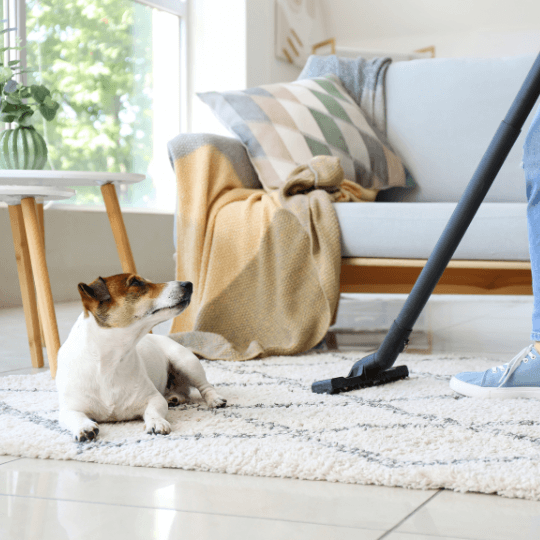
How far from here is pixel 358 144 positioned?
2393mm

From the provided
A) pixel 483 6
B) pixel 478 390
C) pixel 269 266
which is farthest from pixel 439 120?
pixel 483 6

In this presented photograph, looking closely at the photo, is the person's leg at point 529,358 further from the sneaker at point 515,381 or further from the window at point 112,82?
the window at point 112,82

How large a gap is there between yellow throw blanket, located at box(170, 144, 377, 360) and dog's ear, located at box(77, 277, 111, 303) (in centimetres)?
72

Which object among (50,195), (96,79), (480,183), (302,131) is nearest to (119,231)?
(50,195)

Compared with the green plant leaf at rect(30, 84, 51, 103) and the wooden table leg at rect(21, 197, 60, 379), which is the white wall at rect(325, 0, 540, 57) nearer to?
the green plant leaf at rect(30, 84, 51, 103)

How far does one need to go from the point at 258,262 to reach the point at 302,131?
55 cm

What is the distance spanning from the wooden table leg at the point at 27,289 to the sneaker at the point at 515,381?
108 cm

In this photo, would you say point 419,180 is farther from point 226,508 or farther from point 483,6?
point 483,6

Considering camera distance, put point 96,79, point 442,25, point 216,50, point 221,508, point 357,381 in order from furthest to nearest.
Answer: point 442,25 → point 216,50 → point 96,79 → point 357,381 → point 221,508

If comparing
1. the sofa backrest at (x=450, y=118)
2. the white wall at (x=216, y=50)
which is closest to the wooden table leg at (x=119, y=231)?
the sofa backrest at (x=450, y=118)

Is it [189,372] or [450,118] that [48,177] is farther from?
[450,118]

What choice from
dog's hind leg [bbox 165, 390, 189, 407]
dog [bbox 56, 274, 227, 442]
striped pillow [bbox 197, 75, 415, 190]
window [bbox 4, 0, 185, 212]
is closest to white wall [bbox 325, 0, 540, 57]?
window [bbox 4, 0, 185, 212]

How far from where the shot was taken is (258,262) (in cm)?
198

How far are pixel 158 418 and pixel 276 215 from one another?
3.09ft
